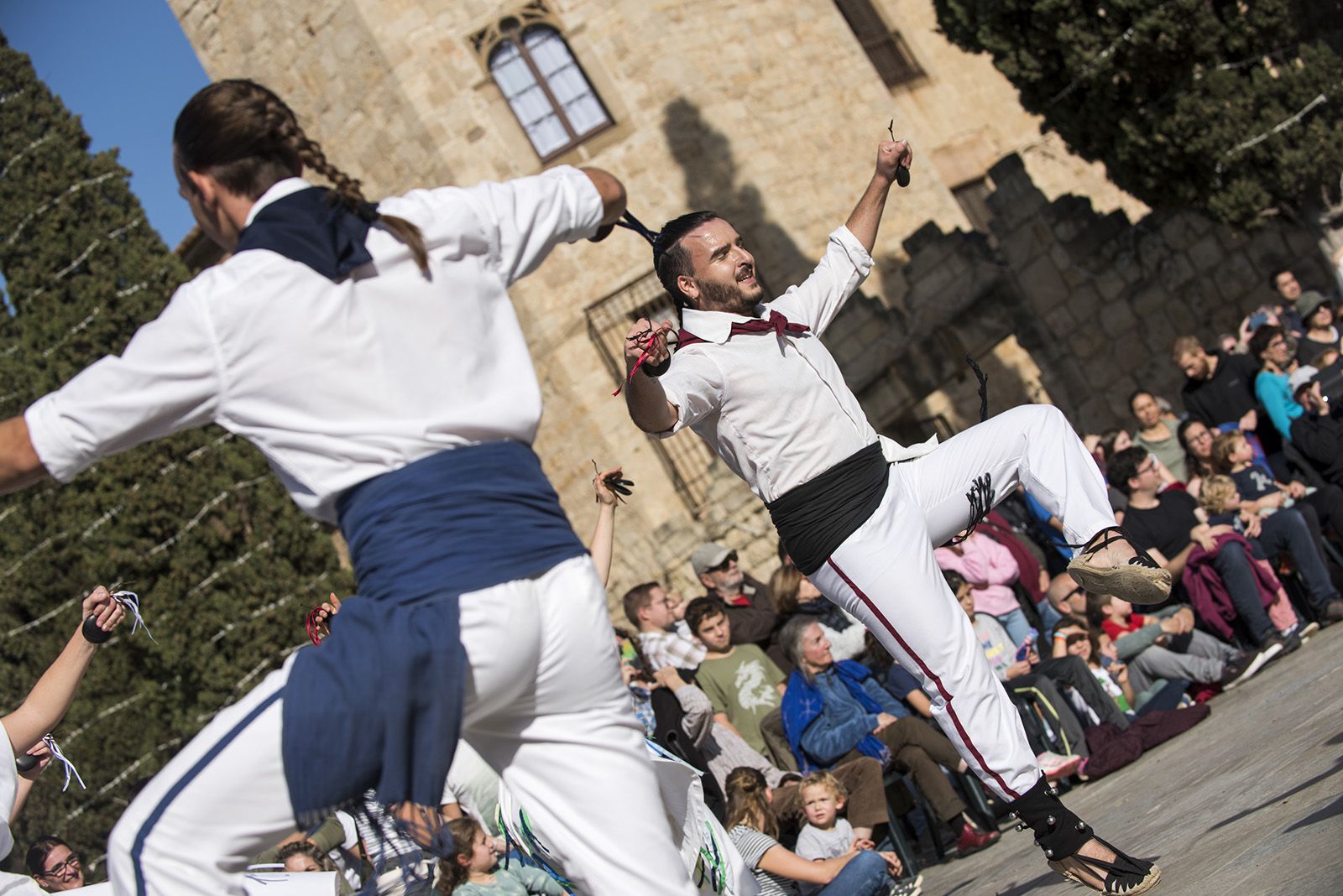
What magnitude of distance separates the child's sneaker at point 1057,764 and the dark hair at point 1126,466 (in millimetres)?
2341

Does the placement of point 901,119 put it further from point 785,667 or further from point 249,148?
point 249,148

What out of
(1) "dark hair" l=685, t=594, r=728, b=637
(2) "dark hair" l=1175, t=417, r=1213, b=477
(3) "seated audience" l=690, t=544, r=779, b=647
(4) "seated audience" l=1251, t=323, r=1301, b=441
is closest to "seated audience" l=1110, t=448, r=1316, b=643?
(2) "dark hair" l=1175, t=417, r=1213, b=477

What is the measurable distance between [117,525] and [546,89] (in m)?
6.96

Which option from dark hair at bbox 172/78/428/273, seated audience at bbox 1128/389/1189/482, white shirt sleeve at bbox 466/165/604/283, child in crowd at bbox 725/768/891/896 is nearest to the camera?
dark hair at bbox 172/78/428/273

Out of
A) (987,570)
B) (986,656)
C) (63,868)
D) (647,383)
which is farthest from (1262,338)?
(63,868)

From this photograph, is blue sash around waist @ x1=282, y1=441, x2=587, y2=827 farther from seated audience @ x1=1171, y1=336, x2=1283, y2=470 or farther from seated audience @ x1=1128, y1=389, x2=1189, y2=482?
seated audience @ x1=1171, y1=336, x2=1283, y2=470

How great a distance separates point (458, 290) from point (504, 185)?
28 cm

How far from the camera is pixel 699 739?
6344 mm

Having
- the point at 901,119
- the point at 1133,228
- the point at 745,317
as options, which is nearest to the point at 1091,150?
the point at 1133,228

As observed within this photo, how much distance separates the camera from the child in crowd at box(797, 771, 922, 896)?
18.9ft

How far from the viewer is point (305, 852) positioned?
19.5 ft

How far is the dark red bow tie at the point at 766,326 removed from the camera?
3.75 m

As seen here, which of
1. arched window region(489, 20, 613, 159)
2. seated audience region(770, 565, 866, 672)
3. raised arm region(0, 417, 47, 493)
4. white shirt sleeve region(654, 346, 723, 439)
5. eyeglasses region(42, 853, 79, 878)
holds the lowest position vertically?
seated audience region(770, 565, 866, 672)

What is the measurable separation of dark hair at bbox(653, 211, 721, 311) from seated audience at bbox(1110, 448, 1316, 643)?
459 centimetres
